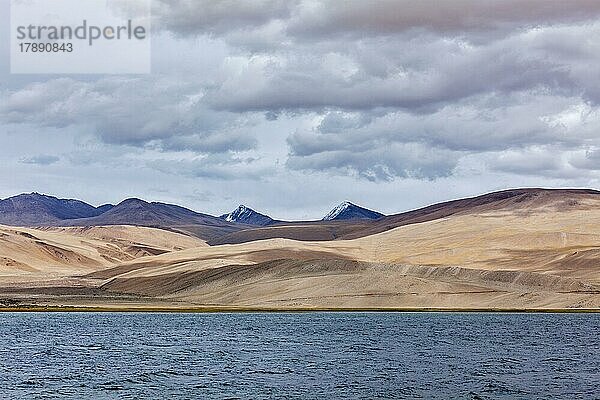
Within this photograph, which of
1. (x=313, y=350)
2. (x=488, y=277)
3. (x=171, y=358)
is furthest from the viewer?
(x=488, y=277)

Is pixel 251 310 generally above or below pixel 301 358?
above

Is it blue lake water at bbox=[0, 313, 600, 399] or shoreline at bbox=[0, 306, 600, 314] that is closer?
blue lake water at bbox=[0, 313, 600, 399]

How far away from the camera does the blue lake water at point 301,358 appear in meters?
54.8

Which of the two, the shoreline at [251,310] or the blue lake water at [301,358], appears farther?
the shoreline at [251,310]

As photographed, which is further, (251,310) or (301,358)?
(251,310)

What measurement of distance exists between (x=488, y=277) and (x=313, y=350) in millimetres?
88574

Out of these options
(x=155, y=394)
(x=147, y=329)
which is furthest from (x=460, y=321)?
(x=155, y=394)

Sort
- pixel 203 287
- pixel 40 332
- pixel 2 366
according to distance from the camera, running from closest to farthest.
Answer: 1. pixel 2 366
2. pixel 40 332
3. pixel 203 287

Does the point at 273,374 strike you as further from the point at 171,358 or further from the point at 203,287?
the point at 203,287

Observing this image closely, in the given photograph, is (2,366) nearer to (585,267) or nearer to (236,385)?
(236,385)

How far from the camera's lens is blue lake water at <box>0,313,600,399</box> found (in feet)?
180

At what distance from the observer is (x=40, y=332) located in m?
99.5

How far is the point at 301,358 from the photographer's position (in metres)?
72.4

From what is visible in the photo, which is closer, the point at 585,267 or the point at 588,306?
Answer: the point at 588,306
